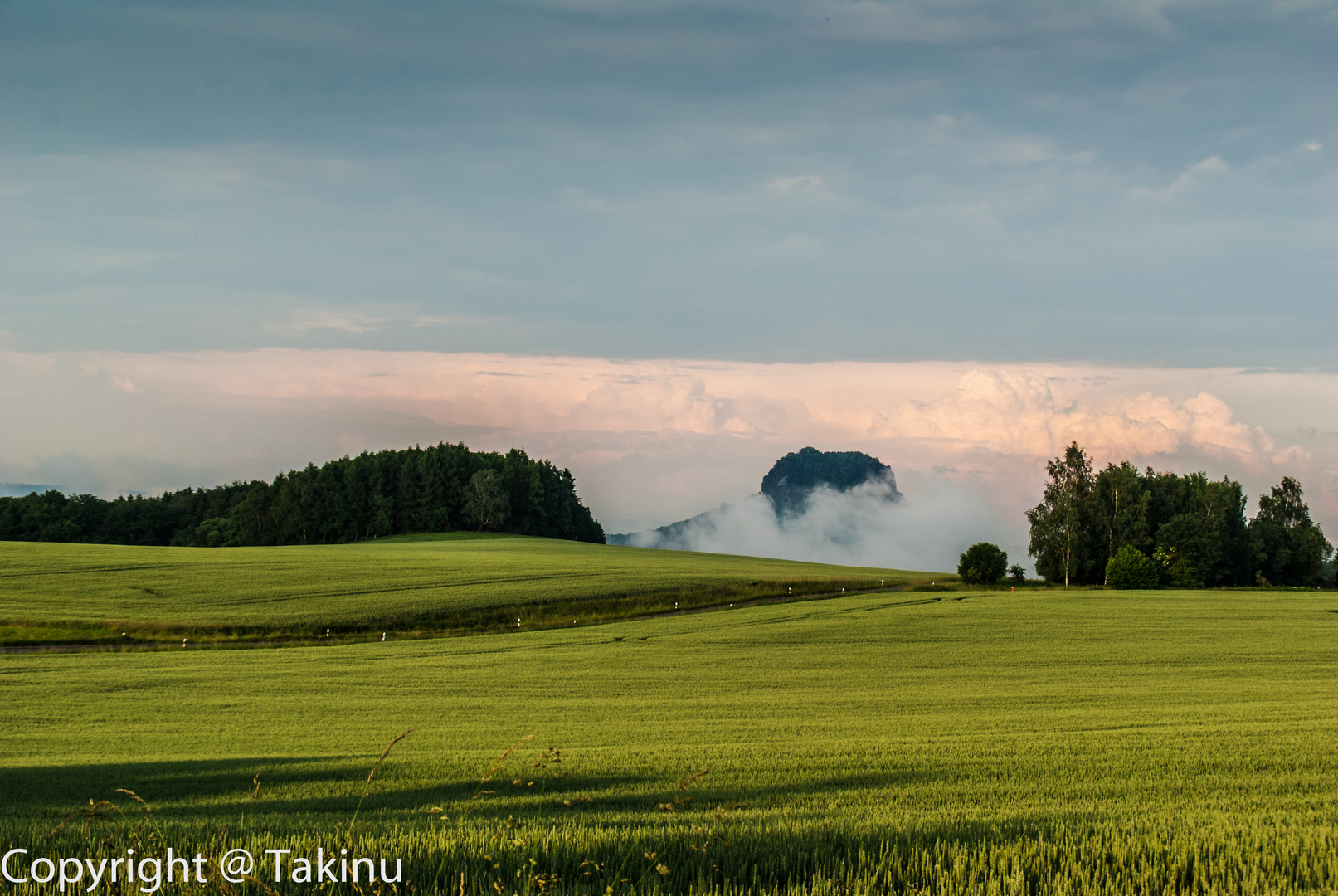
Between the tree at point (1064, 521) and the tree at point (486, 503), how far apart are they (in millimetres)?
62424

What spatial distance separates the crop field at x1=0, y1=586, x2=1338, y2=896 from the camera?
15.5ft

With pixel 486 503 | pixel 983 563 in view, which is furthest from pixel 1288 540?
pixel 486 503

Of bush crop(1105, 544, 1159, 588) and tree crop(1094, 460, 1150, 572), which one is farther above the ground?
tree crop(1094, 460, 1150, 572)

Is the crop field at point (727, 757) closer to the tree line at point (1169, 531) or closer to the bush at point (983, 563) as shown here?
the bush at point (983, 563)

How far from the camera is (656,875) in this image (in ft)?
14.5

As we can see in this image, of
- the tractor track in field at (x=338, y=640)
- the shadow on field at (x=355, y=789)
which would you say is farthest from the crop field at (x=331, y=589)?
the shadow on field at (x=355, y=789)

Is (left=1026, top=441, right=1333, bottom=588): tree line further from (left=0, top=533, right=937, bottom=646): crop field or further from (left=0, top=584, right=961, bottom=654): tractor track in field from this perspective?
(left=0, top=584, right=961, bottom=654): tractor track in field

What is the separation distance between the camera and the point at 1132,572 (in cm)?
6103

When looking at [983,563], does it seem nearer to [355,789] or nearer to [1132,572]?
[1132,572]

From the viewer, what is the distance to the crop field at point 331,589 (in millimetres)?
37025

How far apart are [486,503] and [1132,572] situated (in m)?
72.8

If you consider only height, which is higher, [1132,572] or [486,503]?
[486,503]

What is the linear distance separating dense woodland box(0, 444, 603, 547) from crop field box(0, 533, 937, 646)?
1373 inches

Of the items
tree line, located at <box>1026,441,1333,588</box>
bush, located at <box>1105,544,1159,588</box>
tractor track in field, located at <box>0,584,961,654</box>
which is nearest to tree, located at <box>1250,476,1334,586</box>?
tree line, located at <box>1026,441,1333,588</box>
